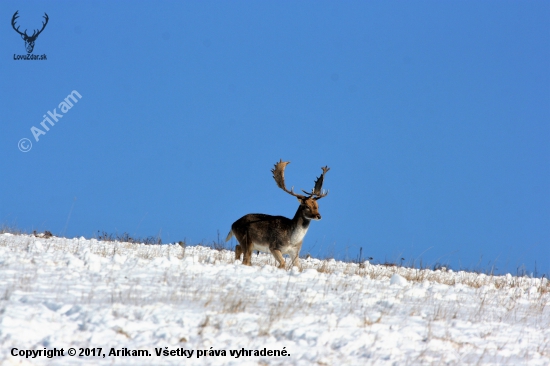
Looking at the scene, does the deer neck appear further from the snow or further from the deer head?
the snow

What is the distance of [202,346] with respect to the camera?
5.61m

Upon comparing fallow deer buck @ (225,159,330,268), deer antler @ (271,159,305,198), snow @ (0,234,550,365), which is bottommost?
snow @ (0,234,550,365)

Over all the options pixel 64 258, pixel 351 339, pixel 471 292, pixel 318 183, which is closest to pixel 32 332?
pixel 351 339

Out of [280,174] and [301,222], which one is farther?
[280,174]

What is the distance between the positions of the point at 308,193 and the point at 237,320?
7.92m

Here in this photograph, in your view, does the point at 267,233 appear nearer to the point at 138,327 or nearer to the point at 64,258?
the point at 64,258

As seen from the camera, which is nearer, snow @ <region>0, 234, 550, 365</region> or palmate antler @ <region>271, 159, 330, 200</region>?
snow @ <region>0, 234, 550, 365</region>

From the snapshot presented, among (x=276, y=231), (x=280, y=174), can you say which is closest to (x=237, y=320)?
(x=276, y=231)

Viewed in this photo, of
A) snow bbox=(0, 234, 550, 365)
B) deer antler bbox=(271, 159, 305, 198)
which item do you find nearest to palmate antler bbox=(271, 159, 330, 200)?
deer antler bbox=(271, 159, 305, 198)

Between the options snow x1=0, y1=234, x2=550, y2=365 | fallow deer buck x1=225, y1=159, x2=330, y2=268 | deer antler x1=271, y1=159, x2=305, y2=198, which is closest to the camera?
snow x1=0, y1=234, x2=550, y2=365

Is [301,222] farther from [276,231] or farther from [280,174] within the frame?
[280,174]

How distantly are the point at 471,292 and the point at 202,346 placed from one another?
713cm

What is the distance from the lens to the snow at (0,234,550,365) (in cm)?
553

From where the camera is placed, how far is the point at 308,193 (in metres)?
14.2
